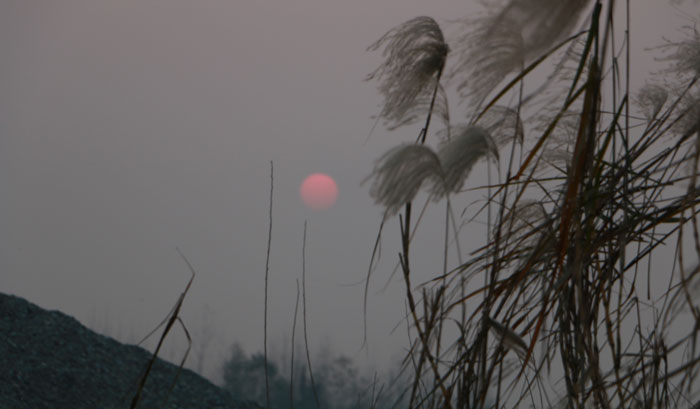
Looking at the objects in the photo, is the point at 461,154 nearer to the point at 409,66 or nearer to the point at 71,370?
the point at 409,66

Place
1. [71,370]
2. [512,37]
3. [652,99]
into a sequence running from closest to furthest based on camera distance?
1. [512,37]
2. [652,99]
3. [71,370]

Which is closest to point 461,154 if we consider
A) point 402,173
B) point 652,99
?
point 402,173

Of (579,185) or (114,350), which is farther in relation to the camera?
(114,350)

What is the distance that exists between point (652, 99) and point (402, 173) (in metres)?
0.62

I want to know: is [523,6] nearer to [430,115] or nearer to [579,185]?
[579,185]

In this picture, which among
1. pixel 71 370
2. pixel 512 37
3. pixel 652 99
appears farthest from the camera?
pixel 71 370

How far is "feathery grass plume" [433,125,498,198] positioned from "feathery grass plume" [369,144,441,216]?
2 cm

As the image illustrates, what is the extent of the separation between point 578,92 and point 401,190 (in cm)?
27

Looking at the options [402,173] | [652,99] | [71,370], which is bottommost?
[402,173]

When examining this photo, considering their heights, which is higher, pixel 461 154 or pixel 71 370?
pixel 71 370

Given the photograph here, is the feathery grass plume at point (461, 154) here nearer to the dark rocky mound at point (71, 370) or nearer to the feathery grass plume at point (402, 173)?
the feathery grass plume at point (402, 173)

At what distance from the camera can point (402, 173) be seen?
3.59 ft

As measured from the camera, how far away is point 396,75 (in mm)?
1364

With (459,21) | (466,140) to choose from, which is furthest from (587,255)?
(459,21)
